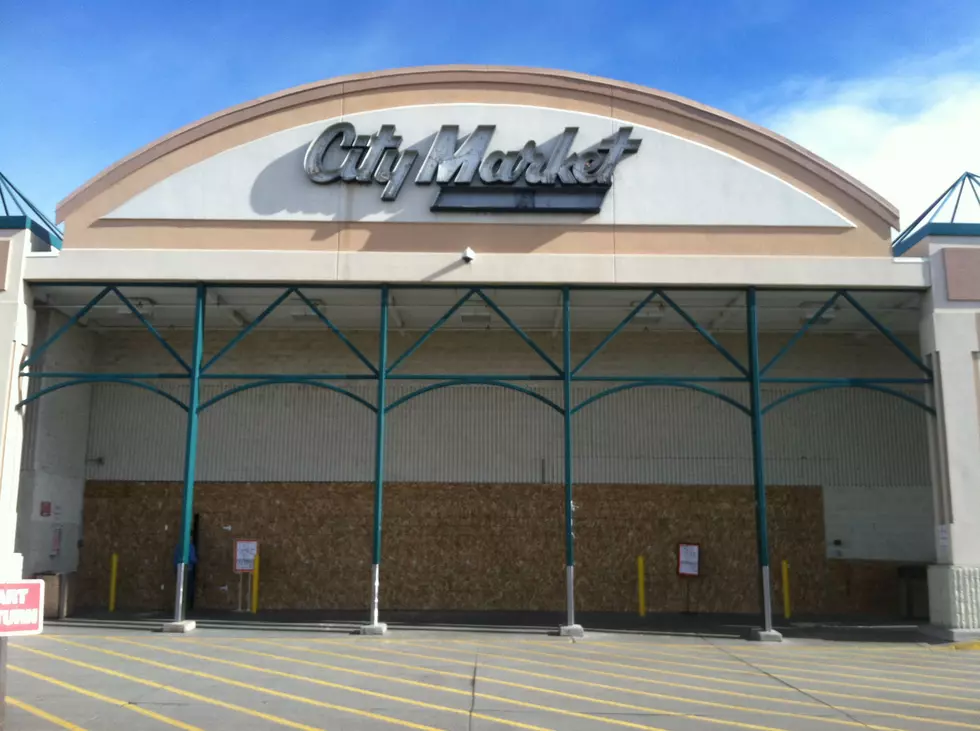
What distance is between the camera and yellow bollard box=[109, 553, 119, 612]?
20.3 m

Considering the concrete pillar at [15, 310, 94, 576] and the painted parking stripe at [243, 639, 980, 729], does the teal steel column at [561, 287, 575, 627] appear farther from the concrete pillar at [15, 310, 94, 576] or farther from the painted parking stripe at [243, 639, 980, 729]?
the concrete pillar at [15, 310, 94, 576]

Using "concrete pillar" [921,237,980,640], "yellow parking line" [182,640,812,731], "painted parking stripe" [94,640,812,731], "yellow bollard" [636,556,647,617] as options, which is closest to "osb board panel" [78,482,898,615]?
"yellow bollard" [636,556,647,617]

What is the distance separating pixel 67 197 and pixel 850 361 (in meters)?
17.0

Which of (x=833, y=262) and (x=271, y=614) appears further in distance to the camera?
(x=271, y=614)

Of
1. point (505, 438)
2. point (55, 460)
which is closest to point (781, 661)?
point (505, 438)

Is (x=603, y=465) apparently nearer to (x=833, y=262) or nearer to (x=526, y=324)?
(x=526, y=324)

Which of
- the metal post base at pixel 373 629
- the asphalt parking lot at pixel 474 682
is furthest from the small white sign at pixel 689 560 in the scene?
the metal post base at pixel 373 629

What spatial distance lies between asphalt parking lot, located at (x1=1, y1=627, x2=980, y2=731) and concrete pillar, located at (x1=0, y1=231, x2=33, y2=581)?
2.24m

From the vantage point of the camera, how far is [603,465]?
838 inches

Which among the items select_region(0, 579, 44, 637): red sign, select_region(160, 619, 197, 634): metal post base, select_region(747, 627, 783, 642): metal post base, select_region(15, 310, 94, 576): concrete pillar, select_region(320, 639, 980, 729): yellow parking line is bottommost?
select_region(320, 639, 980, 729): yellow parking line

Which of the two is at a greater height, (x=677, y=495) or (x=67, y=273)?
(x=67, y=273)

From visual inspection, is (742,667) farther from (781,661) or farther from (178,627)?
(178,627)

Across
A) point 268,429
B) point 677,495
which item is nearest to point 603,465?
point 677,495

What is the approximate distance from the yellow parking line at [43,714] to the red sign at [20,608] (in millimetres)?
1726
